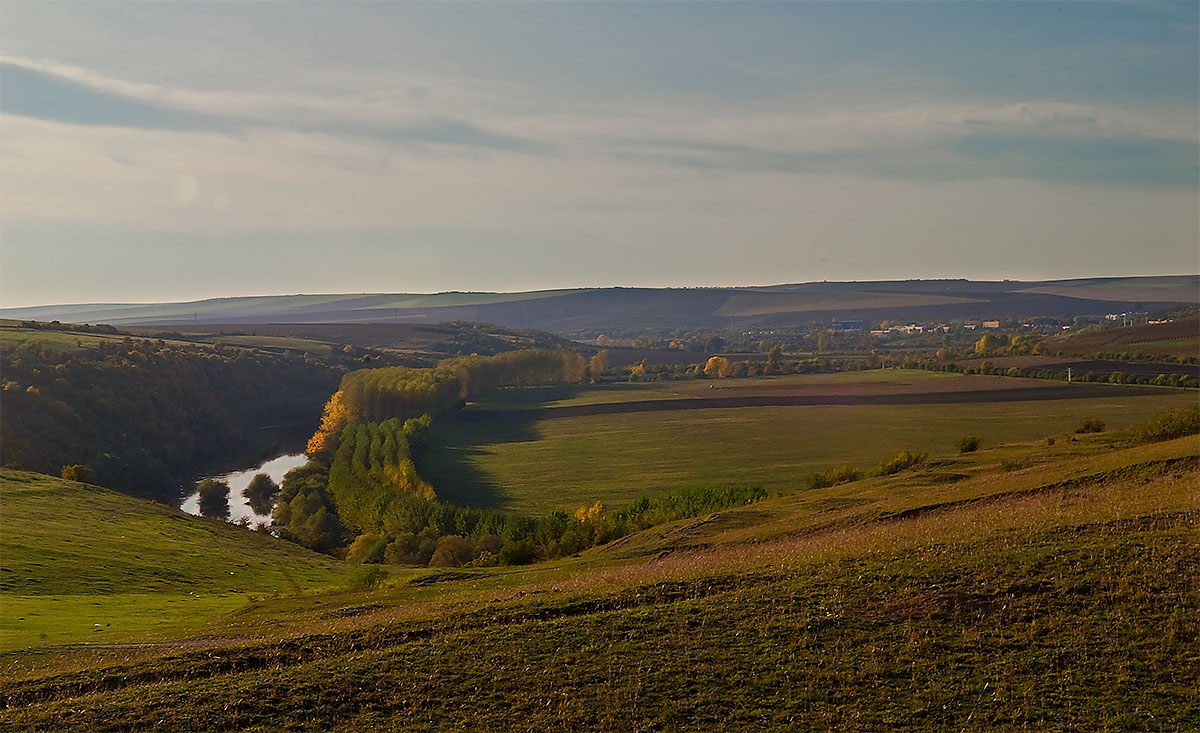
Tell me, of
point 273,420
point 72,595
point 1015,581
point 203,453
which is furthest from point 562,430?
point 1015,581

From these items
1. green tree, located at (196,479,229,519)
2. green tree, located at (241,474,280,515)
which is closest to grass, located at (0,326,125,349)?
green tree, located at (241,474,280,515)

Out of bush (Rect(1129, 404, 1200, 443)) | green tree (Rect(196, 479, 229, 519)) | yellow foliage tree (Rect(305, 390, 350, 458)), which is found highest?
bush (Rect(1129, 404, 1200, 443))

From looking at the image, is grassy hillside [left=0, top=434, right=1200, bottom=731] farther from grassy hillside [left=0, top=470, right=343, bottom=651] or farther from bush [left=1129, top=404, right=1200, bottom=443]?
bush [left=1129, top=404, right=1200, bottom=443]

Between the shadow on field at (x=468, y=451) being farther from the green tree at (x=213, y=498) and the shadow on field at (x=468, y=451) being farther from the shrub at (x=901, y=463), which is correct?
the shrub at (x=901, y=463)

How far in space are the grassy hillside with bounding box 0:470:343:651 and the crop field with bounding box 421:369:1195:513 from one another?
34.1 meters

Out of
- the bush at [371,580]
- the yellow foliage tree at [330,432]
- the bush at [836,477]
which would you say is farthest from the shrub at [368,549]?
the yellow foliage tree at [330,432]

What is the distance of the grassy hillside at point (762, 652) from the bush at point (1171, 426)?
28.0m

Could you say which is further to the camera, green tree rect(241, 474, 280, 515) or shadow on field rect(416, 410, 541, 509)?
green tree rect(241, 474, 280, 515)

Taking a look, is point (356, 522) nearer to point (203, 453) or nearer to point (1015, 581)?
point (203, 453)

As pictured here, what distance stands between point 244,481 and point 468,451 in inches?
1129

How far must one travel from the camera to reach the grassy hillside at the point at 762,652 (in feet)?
66.4

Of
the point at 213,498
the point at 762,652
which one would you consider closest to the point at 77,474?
the point at 213,498

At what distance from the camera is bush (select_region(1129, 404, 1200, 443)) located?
58781 mm

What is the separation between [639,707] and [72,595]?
35.0m
